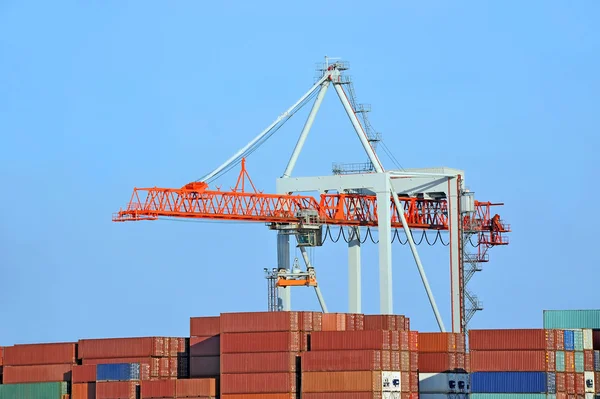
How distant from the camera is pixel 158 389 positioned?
86312 mm

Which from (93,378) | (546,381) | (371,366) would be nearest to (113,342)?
(93,378)

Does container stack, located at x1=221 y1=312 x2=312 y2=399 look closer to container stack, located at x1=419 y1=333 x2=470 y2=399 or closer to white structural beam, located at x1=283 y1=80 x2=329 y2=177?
container stack, located at x1=419 y1=333 x2=470 y2=399

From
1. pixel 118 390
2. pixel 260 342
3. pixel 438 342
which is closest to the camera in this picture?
pixel 260 342

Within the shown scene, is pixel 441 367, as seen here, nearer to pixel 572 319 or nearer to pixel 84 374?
pixel 572 319

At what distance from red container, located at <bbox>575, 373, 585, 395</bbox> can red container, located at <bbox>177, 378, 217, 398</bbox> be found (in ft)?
58.2

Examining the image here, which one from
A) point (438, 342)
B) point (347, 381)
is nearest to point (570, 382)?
point (438, 342)

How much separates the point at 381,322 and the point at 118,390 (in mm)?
14252

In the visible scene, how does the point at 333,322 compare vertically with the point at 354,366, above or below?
above

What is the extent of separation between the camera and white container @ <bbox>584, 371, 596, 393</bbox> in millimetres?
82625

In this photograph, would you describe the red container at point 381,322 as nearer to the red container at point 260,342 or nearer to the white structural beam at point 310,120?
the red container at point 260,342

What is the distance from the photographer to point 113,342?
9194cm

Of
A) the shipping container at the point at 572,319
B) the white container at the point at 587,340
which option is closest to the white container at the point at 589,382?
the white container at the point at 587,340

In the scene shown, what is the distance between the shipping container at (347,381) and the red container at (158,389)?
7052 mm

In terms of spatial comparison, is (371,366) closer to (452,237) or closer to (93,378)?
(93,378)
